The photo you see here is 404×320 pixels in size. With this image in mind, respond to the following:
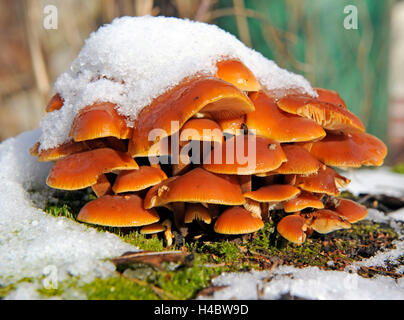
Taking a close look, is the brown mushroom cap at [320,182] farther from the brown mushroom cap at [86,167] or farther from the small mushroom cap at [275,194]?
the brown mushroom cap at [86,167]

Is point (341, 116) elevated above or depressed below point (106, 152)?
above

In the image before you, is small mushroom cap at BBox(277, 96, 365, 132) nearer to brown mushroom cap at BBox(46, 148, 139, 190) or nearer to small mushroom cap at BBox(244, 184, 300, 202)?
small mushroom cap at BBox(244, 184, 300, 202)

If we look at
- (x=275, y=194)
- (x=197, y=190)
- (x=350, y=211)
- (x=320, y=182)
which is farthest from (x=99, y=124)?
(x=350, y=211)

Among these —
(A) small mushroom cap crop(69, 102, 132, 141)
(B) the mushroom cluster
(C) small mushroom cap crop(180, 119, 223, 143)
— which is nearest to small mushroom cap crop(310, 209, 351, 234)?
(B) the mushroom cluster

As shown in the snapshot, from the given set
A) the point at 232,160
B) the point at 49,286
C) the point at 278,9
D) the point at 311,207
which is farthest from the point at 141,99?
the point at 278,9

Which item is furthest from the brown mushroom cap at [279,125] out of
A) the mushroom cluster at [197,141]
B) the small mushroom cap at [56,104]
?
the small mushroom cap at [56,104]

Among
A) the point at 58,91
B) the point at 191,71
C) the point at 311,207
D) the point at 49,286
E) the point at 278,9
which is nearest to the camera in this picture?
the point at 49,286

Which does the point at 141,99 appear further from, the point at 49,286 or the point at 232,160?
the point at 49,286
